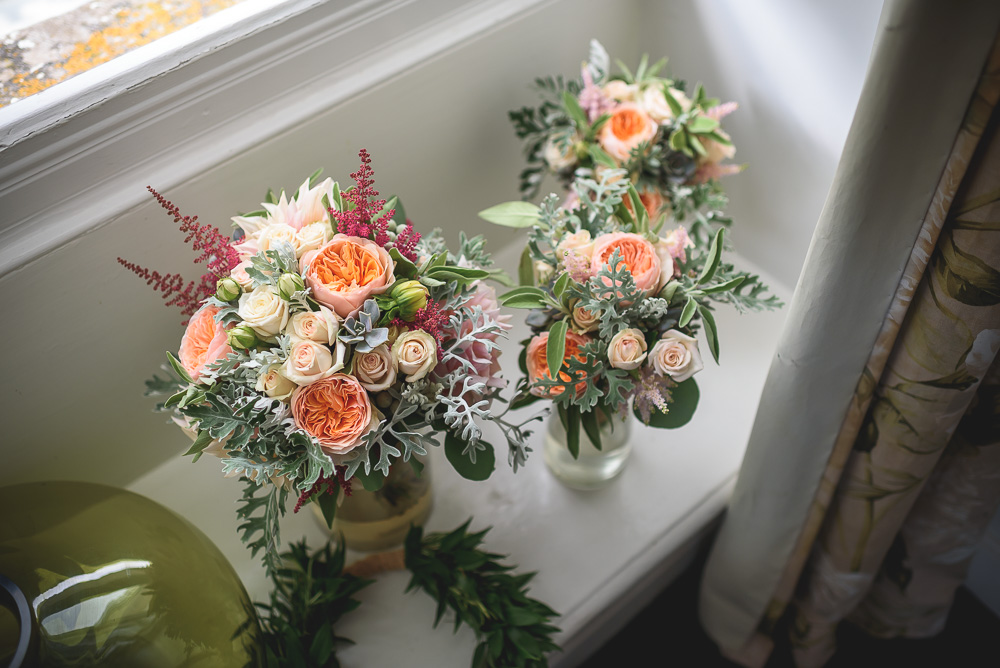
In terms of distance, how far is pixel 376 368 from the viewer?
579mm

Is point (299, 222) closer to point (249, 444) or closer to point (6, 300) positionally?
point (249, 444)

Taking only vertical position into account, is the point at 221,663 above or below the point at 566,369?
below

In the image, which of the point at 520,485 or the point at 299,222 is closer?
the point at 299,222

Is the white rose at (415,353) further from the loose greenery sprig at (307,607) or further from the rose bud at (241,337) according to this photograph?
the loose greenery sprig at (307,607)

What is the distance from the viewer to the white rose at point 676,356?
0.64m

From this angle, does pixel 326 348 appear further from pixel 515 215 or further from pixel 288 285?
pixel 515 215

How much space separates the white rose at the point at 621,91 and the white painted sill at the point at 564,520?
40 centimetres

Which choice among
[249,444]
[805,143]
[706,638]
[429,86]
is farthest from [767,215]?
[249,444]

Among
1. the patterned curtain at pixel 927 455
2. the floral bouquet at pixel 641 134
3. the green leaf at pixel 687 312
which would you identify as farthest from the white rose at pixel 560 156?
the patterned curtain at pixel 927 455

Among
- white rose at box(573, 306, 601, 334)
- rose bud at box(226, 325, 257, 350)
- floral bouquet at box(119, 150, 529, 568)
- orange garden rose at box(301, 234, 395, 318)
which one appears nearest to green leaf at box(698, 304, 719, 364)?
white rose at box(573, 306, 601, 334)

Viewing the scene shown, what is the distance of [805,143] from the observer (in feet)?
3.21

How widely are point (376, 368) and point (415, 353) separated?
0.12ft

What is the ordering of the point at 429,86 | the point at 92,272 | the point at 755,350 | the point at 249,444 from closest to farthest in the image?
the point at 249,444, the point at 92,272, the point at 429,86, the point at 755,350

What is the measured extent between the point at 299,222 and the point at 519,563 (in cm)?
53
